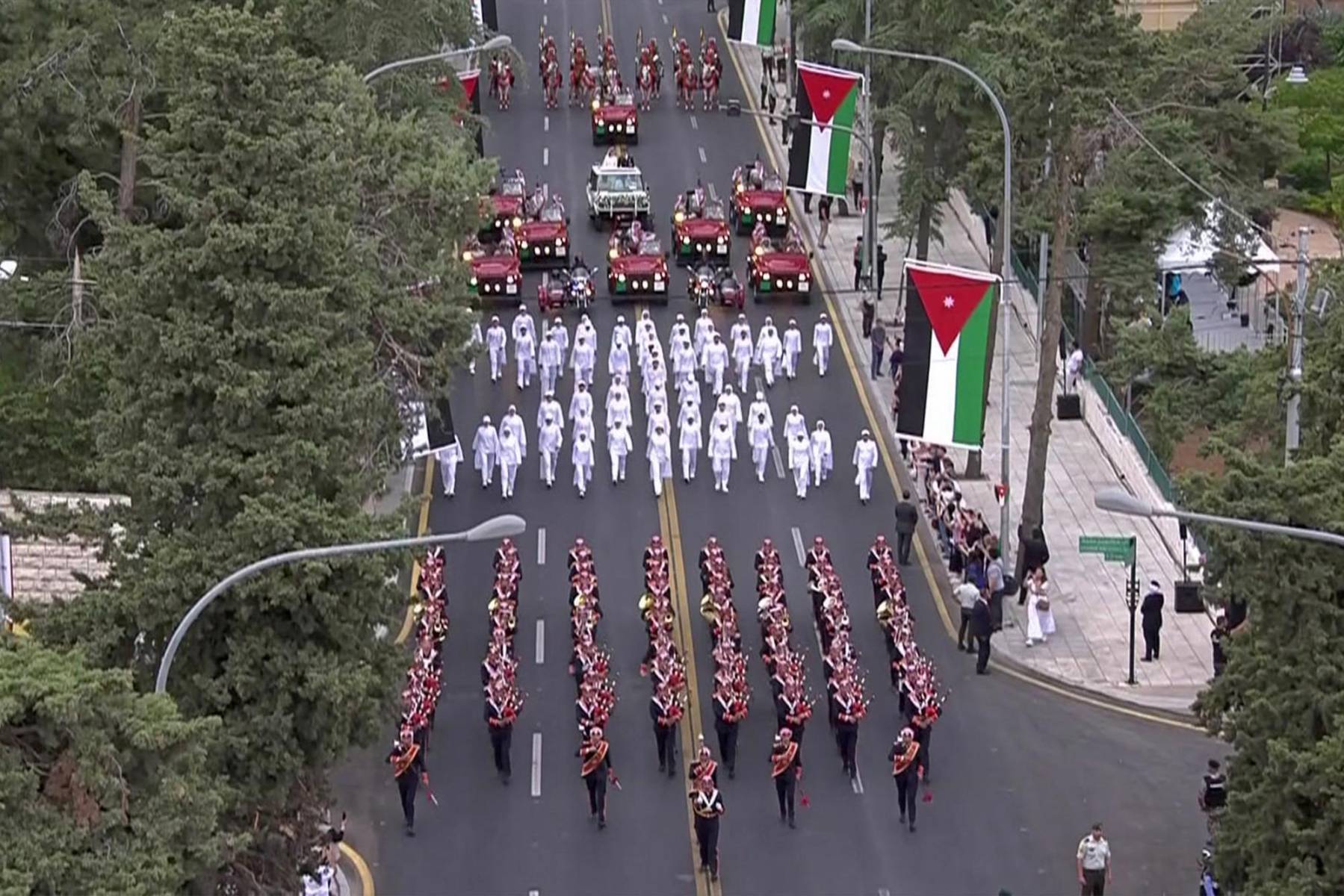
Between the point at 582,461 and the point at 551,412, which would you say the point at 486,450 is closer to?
the point at 551,412

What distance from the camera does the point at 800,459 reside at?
154ft

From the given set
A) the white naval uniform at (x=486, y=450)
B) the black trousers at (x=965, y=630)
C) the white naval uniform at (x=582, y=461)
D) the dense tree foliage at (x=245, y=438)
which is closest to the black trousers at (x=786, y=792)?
the dense tree foliage at (x=245, y=438)

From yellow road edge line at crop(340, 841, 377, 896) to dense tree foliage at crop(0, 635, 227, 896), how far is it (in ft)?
26.6

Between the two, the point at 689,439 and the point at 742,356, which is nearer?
the point at 689,439

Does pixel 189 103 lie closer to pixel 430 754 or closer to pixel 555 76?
pixel 430 754

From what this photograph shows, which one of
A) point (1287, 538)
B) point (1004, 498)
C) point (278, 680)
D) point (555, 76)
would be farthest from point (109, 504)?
point (555, 76)

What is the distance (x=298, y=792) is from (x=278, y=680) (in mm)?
1644

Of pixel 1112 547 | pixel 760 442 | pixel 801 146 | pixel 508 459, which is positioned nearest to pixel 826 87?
pixel 801 146

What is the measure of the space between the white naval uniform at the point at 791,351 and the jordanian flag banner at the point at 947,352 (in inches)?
409

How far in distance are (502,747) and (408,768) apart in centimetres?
190

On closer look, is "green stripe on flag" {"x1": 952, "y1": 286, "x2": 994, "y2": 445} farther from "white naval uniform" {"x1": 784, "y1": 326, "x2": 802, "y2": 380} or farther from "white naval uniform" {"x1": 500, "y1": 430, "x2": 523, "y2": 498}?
"white naval uniform" {"x1": 784, "y1": 326, "x2": 802, "y2": 380}

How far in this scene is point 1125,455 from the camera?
1902 inches

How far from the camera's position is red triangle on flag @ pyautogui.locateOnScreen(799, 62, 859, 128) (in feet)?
173

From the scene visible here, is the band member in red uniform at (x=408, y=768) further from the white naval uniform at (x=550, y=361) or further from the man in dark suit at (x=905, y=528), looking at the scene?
the white naval uniform at (x=550, y=361)
